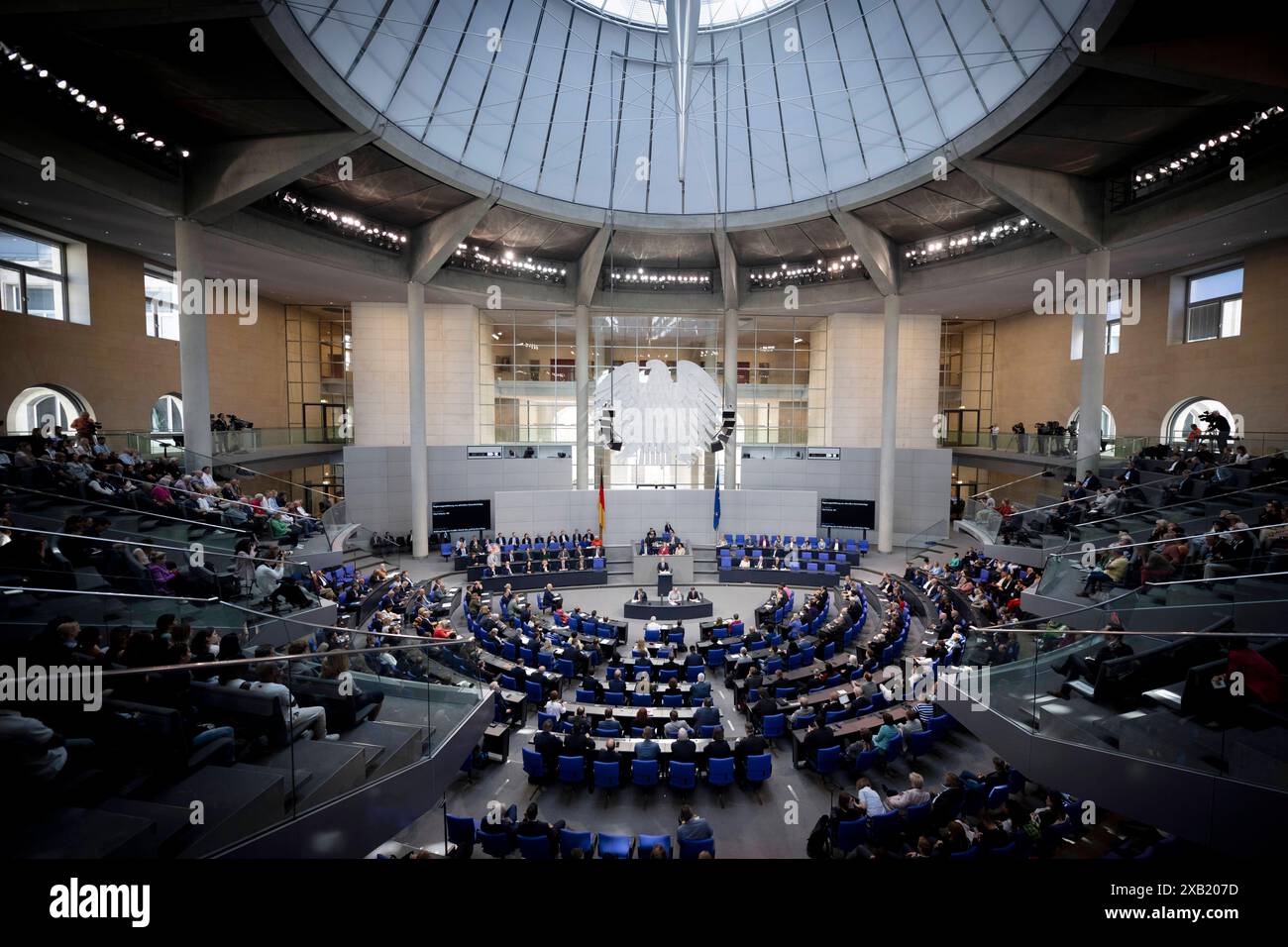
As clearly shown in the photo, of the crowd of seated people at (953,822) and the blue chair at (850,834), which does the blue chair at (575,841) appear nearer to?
the crowd of seated people at (953,822)

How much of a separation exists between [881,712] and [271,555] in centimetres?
1112

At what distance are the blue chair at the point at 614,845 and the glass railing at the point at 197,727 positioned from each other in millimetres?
2158

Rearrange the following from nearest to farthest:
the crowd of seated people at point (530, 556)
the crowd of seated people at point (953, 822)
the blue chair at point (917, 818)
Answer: the crowd of seated people at point (953, 822)
the blue chair at point (917, 818)
the crowd of seated people at point (530, 556)

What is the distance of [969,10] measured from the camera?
47.2 ft

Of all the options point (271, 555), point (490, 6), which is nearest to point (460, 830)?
point (271, 555)

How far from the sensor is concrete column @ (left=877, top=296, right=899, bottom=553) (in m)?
22.9

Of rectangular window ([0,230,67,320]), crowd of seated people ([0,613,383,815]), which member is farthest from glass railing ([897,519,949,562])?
rectangular window ([0,230,67,320])

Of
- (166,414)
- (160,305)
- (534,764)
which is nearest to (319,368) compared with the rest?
(166,414)

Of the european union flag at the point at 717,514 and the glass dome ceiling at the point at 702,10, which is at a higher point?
the glass dome ceiling at the point at 702,10

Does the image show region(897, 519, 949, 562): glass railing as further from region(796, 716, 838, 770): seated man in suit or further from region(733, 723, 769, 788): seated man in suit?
region(733, 723, 769, 788): seated man in suit

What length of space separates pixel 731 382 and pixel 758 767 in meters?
17.7

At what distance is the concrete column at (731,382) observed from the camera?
962 inches

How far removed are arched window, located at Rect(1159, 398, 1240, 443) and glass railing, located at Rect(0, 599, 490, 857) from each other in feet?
74.1

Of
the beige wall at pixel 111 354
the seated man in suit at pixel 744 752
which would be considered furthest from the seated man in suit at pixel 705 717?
the beige wall at pixel 111 354
